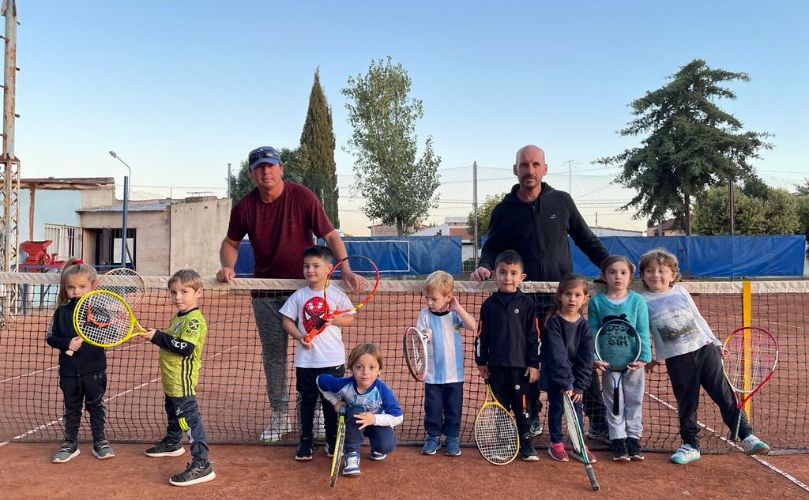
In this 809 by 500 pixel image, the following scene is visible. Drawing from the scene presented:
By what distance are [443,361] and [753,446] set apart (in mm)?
2179

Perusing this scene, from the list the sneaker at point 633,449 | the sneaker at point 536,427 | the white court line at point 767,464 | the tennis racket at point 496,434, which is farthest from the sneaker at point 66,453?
the white court line at point 767,464

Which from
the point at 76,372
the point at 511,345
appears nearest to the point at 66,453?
the point at 76,372

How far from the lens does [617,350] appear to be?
4.24 meters

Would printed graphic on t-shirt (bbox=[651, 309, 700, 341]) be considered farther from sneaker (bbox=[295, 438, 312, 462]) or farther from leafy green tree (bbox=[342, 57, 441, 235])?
leafy green tree (bbox=[342, 57, 441, 235])

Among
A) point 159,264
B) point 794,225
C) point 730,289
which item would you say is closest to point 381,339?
point 730,289

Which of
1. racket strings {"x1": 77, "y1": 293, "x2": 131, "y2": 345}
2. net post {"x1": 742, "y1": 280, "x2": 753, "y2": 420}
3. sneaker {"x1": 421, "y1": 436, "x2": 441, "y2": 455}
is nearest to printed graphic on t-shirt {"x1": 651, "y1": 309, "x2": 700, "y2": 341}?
net post {"x1": 742, "y1": 280, "x2": 753, "y2": 420}

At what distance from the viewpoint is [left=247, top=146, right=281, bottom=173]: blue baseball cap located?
4.45 meters

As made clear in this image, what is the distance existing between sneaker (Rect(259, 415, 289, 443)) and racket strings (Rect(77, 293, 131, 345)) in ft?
4.31

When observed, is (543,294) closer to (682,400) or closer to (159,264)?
(682,400)

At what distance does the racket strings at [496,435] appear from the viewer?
414 cm

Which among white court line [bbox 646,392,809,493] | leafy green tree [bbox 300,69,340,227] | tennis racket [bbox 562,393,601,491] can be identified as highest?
leafy green tree [bbox 300,69,340,227]

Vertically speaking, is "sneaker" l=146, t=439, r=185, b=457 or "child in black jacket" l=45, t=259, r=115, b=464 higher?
"child in black jacket" l=45, t=259, r=115, b=464

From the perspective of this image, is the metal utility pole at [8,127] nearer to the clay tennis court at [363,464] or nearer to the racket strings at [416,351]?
the clay tennis court at [363,464]

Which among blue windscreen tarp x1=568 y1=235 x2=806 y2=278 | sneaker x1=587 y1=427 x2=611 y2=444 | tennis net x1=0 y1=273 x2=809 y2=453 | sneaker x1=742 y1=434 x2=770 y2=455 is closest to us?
sneaker x1=742 y1=434 x2=770 y2=455
